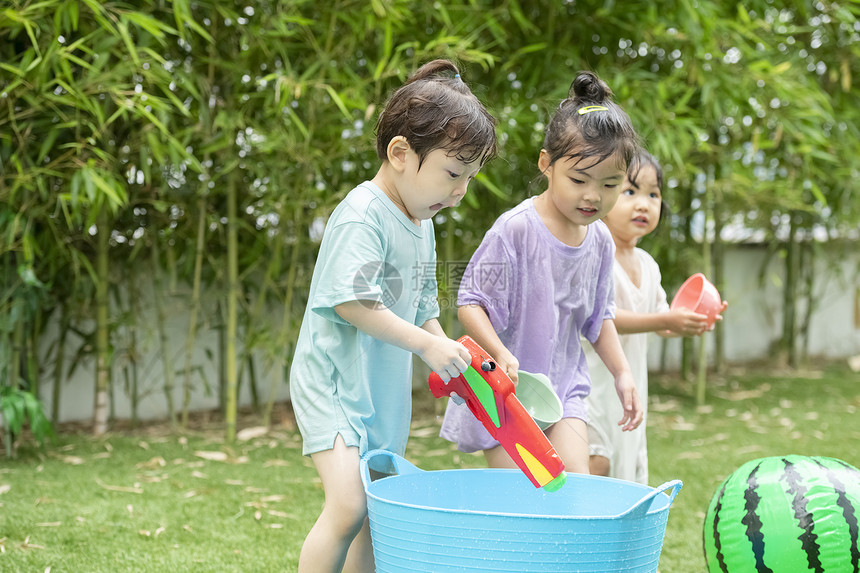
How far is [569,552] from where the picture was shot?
125cm

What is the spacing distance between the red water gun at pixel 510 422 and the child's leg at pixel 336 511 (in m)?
0.25

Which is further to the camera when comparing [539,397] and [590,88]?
[590,88]

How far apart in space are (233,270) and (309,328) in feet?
A: 7.25

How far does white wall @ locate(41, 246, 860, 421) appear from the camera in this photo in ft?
12.8

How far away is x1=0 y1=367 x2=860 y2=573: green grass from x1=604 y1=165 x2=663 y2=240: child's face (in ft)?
2.93

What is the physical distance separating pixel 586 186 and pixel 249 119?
2047 millimetres

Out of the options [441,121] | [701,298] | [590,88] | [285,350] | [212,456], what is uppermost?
[590,88]

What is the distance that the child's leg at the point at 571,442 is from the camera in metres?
1.89

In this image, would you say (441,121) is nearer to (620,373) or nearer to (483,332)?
(483,332)

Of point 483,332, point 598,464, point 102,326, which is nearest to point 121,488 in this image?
point 102,326

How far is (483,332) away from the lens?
1.76 metres

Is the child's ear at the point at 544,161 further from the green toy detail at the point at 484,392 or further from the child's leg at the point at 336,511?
the child's leg at the point at 336,511

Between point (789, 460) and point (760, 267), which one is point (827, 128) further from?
point (789, 460)

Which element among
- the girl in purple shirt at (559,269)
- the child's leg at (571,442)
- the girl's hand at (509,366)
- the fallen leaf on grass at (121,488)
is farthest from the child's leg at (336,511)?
Result: the fallen leaf on grass at (121,488)
